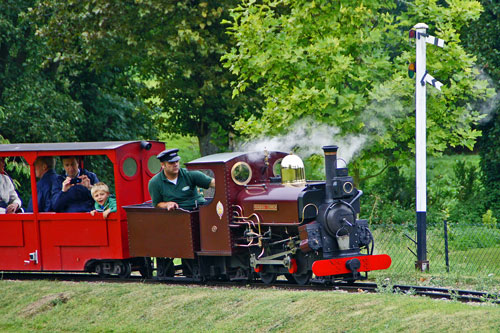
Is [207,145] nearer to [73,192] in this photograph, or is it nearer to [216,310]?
[73,192]

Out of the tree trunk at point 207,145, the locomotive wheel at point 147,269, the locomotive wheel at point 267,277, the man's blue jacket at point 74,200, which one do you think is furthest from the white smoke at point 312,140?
the tree trunk at point 207,145

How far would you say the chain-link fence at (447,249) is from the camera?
42.7 ft

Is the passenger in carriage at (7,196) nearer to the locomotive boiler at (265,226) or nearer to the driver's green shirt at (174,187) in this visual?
the locomotive boiler at (265,226)

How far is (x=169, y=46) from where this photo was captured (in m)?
21.7

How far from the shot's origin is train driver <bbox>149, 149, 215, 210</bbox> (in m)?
11.4

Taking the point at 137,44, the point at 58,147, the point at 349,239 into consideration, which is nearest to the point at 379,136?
the point at 349,239

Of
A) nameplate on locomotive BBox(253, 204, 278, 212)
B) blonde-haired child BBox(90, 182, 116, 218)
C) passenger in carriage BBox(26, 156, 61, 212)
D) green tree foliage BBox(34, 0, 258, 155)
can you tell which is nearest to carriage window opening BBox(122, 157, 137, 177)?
blonde-haired child BBox(90, 182, 116, 218)

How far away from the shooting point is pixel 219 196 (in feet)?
36.5

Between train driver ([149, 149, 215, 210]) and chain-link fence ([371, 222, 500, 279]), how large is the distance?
11.1 feet

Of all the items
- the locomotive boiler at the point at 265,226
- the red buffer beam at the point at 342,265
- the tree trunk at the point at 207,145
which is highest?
the tree trunk at the point at 207,145

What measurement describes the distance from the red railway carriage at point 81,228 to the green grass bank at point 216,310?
0.53m

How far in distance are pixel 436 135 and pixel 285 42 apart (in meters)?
3.45

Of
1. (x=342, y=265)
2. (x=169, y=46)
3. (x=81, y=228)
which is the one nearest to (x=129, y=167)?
(x=81, y=228)

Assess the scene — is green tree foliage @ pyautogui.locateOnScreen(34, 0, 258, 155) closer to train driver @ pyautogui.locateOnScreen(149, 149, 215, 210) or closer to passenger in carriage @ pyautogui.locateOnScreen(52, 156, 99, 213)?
passenger in carriage @ pyautogui.locateOnScreen(52, 156, 99, 213)
